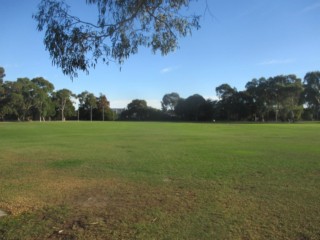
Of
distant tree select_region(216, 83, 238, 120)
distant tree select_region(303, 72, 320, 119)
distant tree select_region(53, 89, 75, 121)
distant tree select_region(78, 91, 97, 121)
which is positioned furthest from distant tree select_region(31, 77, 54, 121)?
distant tree select_region(303, 72, 320, 119)

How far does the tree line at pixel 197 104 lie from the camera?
341ft

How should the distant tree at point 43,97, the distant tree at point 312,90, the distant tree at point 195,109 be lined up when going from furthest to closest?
the distant tree at point 195,109
the distant tree at point 312,90
the distant tree at point 43,97

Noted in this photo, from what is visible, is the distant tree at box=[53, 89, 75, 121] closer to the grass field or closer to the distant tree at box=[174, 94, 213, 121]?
the distant tree at box=[174, 94, 213, 121]

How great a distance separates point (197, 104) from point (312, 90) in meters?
39.4

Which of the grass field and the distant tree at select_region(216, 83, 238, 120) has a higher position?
the distant tree at select_region(216, 83, 238, 120)

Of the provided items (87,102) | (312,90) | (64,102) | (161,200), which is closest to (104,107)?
(87,102)

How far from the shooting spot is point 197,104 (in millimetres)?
126875

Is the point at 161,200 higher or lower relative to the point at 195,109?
lower

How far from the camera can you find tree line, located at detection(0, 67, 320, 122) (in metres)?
104

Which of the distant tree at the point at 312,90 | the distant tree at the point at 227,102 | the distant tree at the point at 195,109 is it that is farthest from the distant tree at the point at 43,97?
the distant tree at the point at 312,90

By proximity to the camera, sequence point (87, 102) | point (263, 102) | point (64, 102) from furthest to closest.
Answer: point (87, 102)
point (64, 102)
point (263, 102)

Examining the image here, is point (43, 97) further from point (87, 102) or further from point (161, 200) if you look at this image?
point (161, 200)

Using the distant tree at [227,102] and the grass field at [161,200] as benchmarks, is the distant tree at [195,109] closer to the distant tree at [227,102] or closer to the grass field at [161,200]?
the distant tree at [227,102]

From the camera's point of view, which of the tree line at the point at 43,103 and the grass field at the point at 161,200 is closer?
the grass field at the point at 161,200
